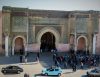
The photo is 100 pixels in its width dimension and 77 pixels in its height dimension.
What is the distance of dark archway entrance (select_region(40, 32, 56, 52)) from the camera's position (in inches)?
1068

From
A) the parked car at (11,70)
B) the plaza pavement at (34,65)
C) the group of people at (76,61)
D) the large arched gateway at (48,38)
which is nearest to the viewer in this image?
the parked car at (11,70)

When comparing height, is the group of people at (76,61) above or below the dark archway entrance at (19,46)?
below

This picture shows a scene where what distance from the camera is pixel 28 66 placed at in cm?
2109

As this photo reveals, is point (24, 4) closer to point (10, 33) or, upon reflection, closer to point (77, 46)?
point (10, 33)

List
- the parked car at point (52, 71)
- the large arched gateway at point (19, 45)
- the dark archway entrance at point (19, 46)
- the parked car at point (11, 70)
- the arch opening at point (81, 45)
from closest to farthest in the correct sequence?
the parked car at point (52, 71) < the parked car at point (11, 70) < the large arched gateway at point (19, 45) < the dark archway entrance at point (19, 46) < the arch opening at point (81, 45)

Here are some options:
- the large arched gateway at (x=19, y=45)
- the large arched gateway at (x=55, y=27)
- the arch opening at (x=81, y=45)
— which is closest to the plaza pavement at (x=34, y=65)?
→ the large arched gateway at (x=19, y=45)

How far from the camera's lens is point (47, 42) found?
27578 millimetres

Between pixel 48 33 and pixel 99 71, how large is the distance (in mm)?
9911

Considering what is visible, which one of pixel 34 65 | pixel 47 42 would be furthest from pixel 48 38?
pixel 34 65

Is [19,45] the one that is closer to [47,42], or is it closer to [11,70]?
[47,42]

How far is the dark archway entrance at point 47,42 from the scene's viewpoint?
27.1m

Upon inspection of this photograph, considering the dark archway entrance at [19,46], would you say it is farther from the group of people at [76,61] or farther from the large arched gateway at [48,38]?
the group of people at [76,61]

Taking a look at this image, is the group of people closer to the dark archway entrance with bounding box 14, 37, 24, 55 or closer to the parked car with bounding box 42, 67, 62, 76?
the parked car with bounding box 42, 67, 62, 76

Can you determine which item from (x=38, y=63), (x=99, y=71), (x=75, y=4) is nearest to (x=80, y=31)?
(x=75, y=4)
